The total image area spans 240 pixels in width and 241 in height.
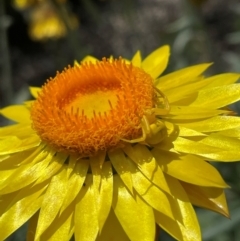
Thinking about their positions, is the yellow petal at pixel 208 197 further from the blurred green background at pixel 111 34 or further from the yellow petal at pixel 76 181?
the blurred green background at pixel 111 34

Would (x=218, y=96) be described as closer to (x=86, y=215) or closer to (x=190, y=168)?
(x=190, y=168)

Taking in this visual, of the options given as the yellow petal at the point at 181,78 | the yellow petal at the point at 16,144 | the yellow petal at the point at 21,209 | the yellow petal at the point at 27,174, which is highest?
the yellow petal at the point at 16,144

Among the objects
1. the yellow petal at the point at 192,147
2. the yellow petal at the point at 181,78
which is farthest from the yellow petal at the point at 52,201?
the yellow petal at the point at 181,78

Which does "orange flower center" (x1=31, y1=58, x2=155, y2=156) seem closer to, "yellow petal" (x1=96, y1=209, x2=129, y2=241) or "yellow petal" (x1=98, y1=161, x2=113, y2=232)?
"yellow petal" (x1=98, y1=161, x2=113, y2=232)

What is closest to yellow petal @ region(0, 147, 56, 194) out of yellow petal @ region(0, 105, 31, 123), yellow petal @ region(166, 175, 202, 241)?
yellow petal @ region(0, 105, 31, 123)

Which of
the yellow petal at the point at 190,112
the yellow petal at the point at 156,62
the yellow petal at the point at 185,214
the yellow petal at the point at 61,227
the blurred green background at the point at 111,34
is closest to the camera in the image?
the yellow petal at the point at 185,214

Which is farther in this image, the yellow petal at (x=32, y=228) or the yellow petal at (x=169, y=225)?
the yellow petal at (x=32, y=228)

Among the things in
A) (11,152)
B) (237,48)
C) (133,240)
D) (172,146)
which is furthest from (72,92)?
(237,48)
